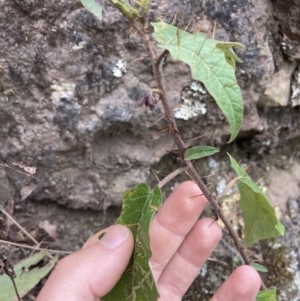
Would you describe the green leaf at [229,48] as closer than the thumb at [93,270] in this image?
Yes

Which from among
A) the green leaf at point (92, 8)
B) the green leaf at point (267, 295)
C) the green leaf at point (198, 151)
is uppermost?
the green leaf at point (92, 8)

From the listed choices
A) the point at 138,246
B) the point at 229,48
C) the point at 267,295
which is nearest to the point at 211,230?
the point at 267,295

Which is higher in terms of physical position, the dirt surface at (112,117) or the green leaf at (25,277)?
the dirt surface at (112,117)

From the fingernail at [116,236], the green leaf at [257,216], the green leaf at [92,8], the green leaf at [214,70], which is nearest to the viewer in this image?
the green leaf at [214,70]

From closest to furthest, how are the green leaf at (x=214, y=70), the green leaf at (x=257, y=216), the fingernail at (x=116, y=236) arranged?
the green leaf at (x=214, y=70), the fingernail at (x=116, y=236), the green leaf at (x=257, y=216)

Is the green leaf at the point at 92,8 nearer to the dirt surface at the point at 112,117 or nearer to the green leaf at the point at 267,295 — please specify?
the dirt surface at the point at 112,117

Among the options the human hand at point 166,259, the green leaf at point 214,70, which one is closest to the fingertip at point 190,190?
the human hand at point 166,259

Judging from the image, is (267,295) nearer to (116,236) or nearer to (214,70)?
(116,236)
